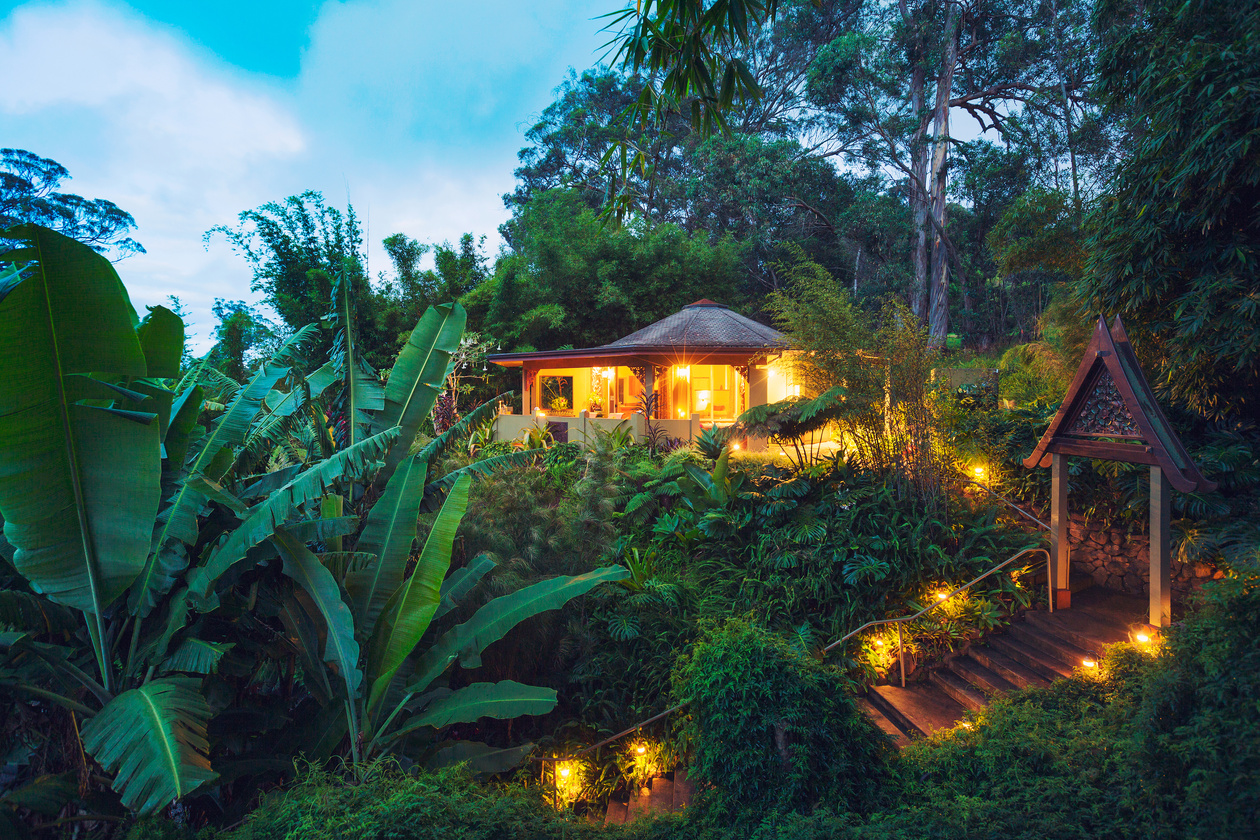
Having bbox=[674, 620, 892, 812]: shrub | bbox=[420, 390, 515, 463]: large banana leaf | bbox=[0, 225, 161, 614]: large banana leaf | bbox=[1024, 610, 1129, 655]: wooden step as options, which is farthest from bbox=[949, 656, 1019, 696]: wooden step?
bbox=[0, 225, 161, 614]: large banana leaf

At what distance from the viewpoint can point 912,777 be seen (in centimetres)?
295

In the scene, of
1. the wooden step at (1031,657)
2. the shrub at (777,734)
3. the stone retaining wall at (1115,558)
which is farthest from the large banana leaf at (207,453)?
the stone retaining wall at (1115,558)

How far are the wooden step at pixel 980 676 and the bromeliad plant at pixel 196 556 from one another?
3759 millimetres

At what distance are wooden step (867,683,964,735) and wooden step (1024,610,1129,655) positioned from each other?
1.32 meters

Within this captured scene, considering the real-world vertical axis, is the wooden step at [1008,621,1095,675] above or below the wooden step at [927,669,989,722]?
above

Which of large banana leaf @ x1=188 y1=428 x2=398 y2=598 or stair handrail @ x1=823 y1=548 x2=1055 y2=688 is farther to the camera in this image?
stair handrail @ x1=823 y1=548 x2=1055 y2=688

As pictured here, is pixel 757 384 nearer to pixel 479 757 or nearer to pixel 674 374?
pixel 674 374

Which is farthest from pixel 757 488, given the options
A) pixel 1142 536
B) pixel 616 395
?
pixel 616 395

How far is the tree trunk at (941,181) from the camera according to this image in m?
20.1

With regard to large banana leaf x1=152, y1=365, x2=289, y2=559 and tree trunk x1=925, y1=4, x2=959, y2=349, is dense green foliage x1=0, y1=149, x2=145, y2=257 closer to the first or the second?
large banana leaf x1=152, y1=365, x2=289, y2=559

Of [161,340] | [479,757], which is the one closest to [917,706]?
[479,757]

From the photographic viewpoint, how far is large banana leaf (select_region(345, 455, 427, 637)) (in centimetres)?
416

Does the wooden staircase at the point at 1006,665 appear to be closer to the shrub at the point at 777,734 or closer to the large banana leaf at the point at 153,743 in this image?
the shrub at the point at 777,734

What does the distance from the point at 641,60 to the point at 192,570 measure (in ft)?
12.6
